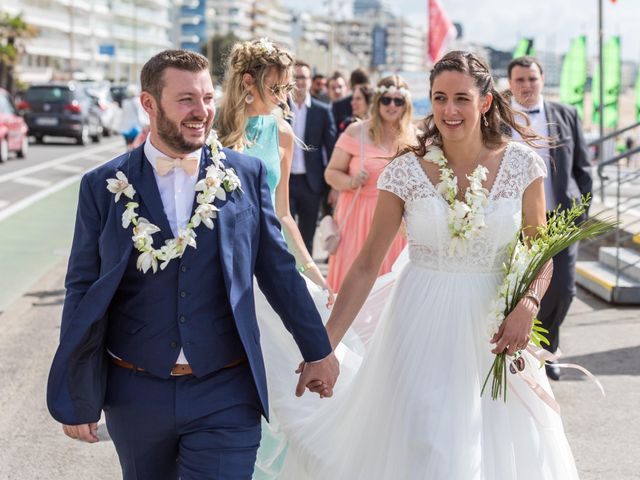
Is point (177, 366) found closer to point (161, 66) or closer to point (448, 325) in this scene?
point (161, 66)

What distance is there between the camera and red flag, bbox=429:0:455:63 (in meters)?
20.4

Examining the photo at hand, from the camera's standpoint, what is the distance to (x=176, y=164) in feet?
11.3

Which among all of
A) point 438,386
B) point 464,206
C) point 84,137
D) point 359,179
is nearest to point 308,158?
point 359,179

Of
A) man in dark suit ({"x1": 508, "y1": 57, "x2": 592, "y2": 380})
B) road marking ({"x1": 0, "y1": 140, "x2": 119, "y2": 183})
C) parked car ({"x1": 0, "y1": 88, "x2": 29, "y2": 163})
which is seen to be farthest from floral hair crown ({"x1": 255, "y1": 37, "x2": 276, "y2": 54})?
parked car ({"x1": 0, "y1": 88, "x2": 29, "y2": 163})

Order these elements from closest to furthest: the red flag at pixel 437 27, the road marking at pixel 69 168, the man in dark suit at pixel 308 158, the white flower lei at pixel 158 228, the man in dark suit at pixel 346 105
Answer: the white flower lei at pixel 158 228 → the man in dark suit at pixel 308 158 → the man in dark suit at pixel 346 105 → the red flag at pixel 437 27 → the road marking at pixel 69 168

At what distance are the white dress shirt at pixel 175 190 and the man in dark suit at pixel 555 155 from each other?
3912mm

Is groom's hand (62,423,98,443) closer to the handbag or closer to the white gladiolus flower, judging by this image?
the white gladiolus flower

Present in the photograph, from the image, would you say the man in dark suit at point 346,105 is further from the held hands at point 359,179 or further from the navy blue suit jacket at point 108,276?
the navy blue suit jacket at point 108,276

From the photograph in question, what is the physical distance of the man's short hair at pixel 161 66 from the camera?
3396 mm

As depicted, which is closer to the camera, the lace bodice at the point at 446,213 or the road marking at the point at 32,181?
the lace bodice at the point at 446,213

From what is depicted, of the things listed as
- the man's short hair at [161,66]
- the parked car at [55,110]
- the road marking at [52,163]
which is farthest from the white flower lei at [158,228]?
the parked car at [55,110]

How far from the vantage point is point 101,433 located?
6.18 m

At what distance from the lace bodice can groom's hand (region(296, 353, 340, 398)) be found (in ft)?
2.29

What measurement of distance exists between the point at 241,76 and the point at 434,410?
2338mm
